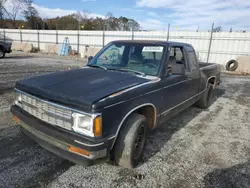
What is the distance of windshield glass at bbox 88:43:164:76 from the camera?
3.32 m

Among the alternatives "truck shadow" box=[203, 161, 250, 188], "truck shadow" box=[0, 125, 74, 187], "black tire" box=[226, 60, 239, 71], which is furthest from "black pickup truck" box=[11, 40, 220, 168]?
"black tire" box=[226, 60, 239, 71]

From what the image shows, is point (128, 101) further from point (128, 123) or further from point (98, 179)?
point (98, 179)

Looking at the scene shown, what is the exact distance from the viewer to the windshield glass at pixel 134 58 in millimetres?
3318

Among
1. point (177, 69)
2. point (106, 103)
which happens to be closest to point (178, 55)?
point (177, 69)

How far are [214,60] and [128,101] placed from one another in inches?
603

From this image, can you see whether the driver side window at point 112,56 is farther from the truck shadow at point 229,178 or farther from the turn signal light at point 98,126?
the truck shadow at point 229,178

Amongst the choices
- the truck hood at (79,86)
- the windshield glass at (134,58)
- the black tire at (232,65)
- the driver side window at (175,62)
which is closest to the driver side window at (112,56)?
the windshield glass at (134,58)

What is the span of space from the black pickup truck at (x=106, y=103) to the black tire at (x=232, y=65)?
12.3m

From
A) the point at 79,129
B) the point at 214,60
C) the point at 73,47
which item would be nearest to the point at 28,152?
the point at 79,129

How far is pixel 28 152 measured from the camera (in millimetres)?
2998

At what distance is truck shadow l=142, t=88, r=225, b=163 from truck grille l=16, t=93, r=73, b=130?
4.65 ft

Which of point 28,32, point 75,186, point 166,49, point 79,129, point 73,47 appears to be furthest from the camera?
point 28,32

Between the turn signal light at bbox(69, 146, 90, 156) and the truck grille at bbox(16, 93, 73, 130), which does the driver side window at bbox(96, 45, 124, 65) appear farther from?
the turn signal light at bbox(69, 146, 90, 156)

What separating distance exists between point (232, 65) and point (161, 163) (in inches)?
557
